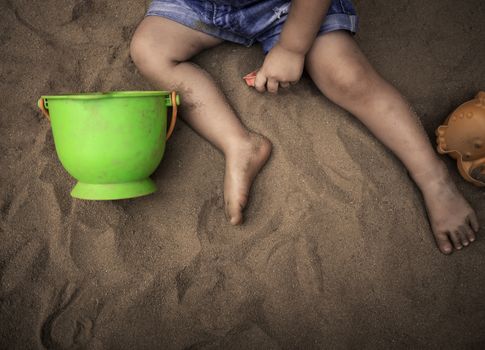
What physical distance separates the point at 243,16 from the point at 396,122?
21.7 inches

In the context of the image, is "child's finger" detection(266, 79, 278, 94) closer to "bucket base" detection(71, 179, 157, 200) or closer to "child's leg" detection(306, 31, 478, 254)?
"child's leg" detection(306, 31, 478, 254)

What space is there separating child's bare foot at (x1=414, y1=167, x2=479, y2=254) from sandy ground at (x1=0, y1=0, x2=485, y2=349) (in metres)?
0.04

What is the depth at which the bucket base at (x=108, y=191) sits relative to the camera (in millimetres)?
1063

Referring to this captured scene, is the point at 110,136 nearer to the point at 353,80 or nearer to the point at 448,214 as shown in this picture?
the point at 353,80

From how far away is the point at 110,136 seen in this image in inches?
39.6

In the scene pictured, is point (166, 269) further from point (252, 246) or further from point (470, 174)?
point (470, 174)

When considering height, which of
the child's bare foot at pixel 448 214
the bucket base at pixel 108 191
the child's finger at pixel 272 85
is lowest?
the bucket base at pixel 108 191

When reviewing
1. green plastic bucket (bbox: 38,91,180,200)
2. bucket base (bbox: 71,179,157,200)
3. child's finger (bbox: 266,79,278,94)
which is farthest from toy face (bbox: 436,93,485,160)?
bucket base (bbox: 71,179,157,200)

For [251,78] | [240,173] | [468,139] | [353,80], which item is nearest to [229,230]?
[240,173]

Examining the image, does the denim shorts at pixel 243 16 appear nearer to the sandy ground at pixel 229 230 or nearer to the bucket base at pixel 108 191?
the sandy ground at pixel 229 230

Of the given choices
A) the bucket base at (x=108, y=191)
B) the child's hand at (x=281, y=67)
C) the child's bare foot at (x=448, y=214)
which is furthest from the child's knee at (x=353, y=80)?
the bucket base at (x=108, y=191)

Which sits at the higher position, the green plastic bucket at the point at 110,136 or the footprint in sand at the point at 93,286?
the green plastic bucket at the point at 110,136

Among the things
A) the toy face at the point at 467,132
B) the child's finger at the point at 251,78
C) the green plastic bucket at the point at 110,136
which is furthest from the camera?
the child's finger at the point at 251,78

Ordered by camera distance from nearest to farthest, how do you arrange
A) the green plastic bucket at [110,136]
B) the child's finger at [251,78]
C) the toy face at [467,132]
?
the green plastic bucket at [110,136]
the toy face at [467,132]
the child's finger at [251,78]
